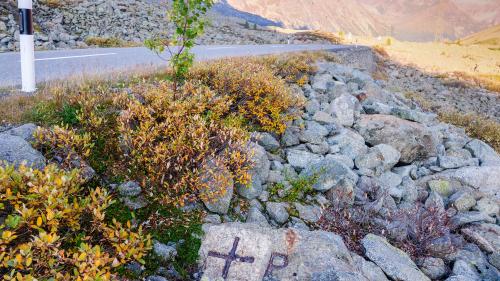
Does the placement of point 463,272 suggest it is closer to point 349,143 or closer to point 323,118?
point 349,143

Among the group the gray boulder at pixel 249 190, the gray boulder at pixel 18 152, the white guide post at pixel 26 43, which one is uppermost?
the white guide post at pixel 26 43

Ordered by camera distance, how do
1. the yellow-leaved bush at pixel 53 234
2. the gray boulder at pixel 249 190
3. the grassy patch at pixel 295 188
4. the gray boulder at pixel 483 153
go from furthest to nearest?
the gray boulder at pixel 483 153, the grassy patch at pixel 295 188, the gray boulder at pixel 249 190, the yellow-leaved bush at pixel 53 234

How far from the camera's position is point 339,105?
10633mm

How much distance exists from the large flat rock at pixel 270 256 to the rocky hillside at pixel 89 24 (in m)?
16.7

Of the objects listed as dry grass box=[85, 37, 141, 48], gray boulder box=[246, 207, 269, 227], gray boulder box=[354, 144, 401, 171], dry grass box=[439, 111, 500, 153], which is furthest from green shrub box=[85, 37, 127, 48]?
gray boulder box=[246, 207, 269, 227]

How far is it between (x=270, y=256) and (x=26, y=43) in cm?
610

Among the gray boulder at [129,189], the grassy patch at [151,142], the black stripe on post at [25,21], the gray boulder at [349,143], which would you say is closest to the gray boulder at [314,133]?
the gray boulder at [349,143]

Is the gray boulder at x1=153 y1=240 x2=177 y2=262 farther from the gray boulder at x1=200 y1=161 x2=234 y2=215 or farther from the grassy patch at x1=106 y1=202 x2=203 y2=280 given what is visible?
the gray boulder at x1=200 y1=161 x2=234 y2=215

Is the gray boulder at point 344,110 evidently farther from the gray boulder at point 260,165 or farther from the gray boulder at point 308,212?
the gray boulder at point 308,212

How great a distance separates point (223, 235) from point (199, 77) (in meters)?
5.39

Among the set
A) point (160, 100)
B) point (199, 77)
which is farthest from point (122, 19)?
point (160, 100)

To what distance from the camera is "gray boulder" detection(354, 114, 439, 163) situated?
31.8 ft

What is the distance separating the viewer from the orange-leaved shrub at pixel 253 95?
8133mm

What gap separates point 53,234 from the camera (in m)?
3.47
